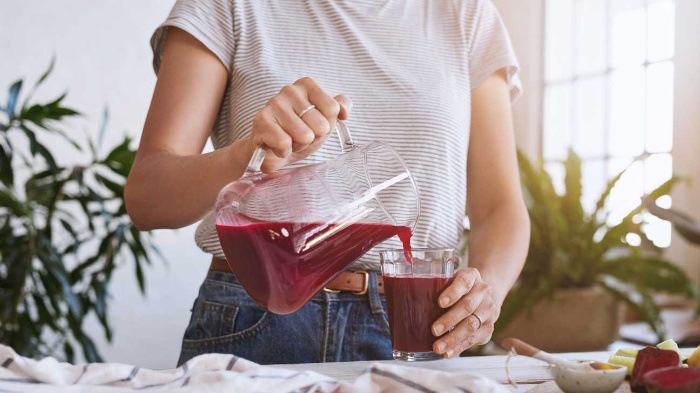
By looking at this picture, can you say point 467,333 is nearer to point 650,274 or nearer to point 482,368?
point 482,368

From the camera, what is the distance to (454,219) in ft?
4.25

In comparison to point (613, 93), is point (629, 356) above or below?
below

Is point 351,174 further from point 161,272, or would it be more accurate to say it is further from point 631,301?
point 631,301

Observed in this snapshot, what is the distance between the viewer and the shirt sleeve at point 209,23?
4.01 feet

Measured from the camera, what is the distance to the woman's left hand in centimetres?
90

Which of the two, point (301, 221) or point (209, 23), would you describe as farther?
point (209, 23)

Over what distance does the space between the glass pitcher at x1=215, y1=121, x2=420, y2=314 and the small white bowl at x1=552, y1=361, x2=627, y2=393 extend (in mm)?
244

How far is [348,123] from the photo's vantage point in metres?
1.26

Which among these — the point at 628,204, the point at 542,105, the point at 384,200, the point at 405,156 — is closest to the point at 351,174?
the point at 384,200

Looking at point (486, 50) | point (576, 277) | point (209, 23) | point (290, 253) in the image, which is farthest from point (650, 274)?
point (290, 253)

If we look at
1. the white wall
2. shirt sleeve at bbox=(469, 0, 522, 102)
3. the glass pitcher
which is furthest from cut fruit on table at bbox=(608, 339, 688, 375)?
the white wall

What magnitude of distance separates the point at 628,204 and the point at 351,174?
4793 millimetres

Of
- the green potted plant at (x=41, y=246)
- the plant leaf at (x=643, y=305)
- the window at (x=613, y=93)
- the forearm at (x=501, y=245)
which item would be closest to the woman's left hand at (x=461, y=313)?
the forearm at (x=501, y=245)

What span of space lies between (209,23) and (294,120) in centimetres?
53
